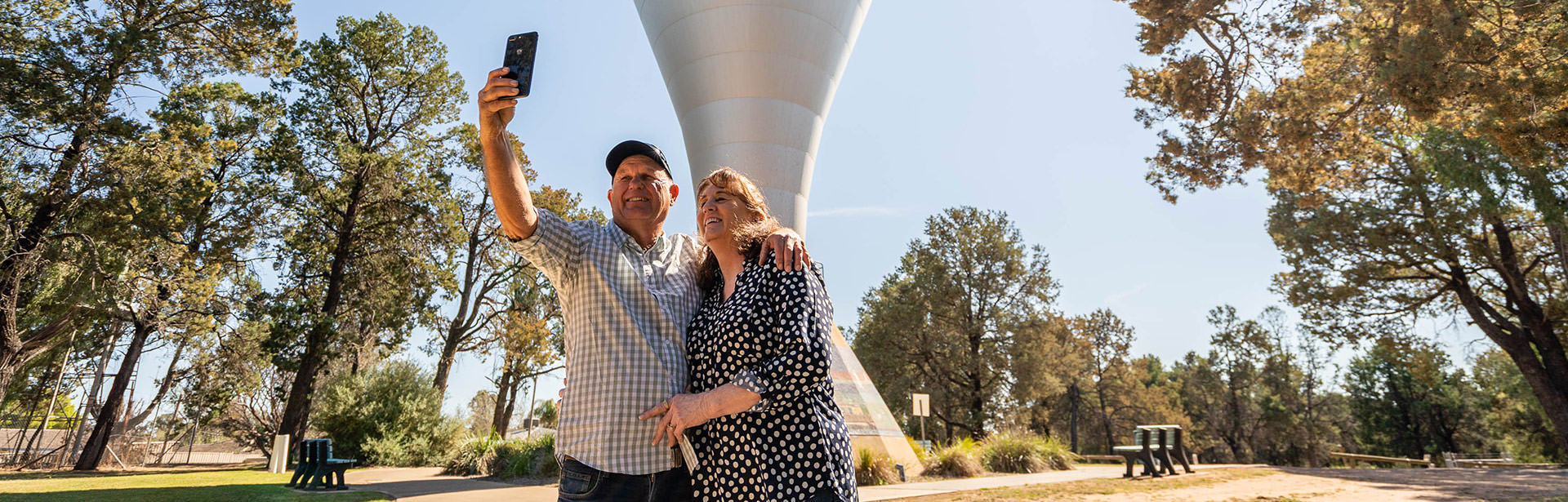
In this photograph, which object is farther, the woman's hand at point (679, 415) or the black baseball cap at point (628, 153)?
the black baseball cap at point (628, 153)

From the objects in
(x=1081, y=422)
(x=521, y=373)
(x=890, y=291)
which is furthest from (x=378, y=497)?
(x=1081, y=422)

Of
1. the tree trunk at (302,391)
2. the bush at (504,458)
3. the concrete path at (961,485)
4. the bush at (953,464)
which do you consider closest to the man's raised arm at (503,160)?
the concrete path at (961,485)

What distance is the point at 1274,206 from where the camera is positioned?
22.4 meters

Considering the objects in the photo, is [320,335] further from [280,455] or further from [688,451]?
[688,451]

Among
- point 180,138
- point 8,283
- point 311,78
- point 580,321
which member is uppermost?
point 311,78

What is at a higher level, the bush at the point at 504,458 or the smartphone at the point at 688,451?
the smartphone at the point at 688,451

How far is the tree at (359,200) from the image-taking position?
1692 cm

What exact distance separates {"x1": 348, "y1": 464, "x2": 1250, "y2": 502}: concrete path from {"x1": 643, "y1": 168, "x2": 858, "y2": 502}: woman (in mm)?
6196

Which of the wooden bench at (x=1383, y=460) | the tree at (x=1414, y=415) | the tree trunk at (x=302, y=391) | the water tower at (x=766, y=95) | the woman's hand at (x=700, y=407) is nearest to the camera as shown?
the woman's hand at (x=700, y=407)

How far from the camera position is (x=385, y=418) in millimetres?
15562

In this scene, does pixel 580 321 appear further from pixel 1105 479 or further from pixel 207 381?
pixel 207 381

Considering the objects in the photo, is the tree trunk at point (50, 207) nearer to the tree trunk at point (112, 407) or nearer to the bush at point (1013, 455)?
the tree trunk at point (112, 407)

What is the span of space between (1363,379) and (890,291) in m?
29.3

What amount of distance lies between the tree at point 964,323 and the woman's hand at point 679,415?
27515mm
